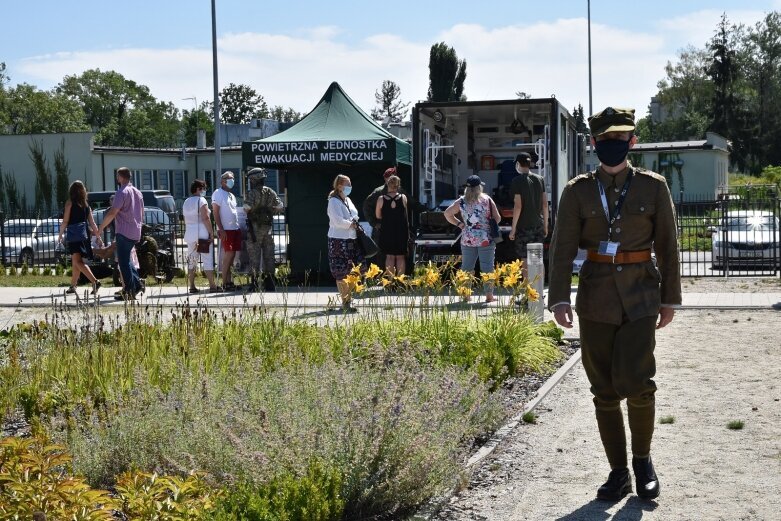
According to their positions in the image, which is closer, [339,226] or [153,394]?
→ [153,394]

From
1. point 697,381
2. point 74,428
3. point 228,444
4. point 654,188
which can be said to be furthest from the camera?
point 697,381

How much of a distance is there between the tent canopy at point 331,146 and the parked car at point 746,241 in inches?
252

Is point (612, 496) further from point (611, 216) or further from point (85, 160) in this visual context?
point (85, 160)

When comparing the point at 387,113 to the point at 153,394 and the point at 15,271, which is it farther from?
the point at 153,394

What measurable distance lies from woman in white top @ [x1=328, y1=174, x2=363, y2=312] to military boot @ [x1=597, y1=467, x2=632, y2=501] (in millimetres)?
9342

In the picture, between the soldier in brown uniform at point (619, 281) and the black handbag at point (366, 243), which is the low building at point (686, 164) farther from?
the soldier in brown uniform at point (619, 281)

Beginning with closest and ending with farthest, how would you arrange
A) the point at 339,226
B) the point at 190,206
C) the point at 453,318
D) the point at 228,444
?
the point at 228,444, the point at 453,318, the point at 339,226, the point at 190,206

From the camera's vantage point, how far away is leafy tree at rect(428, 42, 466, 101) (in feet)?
244

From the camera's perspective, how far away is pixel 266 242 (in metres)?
18.7

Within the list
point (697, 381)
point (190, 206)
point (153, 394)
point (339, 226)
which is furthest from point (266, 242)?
point (153, 394)

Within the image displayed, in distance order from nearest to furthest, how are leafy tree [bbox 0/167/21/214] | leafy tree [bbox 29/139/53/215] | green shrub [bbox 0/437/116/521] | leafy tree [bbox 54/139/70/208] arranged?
green shrub [bbox 0/437/116/521], leafy tree [bbox 29/139/53/215], leafy tree [bbox 54/139/70/208], leafy tree [bbox 0/167/21/214]

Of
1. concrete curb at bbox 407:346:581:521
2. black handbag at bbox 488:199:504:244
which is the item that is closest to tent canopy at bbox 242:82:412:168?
black handbag at bbox 488:199:504:244

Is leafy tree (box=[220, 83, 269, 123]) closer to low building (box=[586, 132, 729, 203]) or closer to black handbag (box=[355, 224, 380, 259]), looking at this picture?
low building (box=[586, 132, 729, 203])

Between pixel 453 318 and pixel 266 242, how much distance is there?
858 centimetres
